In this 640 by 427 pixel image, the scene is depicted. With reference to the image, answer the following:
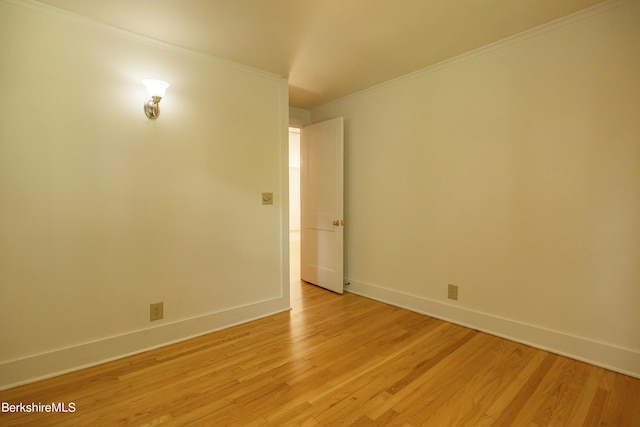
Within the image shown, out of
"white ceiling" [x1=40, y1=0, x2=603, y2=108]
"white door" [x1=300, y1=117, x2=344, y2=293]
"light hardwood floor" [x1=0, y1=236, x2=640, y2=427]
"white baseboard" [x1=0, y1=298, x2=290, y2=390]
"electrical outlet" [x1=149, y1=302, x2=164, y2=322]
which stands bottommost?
"light hardwood floor" [x1=0, y1=236, x2=640, y2=427]

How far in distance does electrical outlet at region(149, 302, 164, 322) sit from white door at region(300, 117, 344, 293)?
1.96 meters

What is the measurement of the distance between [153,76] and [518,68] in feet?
9.42

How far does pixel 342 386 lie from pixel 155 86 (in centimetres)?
244

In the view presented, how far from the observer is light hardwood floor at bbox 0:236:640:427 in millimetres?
1590

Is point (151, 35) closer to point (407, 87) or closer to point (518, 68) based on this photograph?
point (407, 87)

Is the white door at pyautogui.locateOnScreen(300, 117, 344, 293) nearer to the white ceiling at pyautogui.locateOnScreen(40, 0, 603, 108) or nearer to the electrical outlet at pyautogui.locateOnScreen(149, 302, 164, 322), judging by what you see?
the white ceiling at pyautogui.locateOnScreen(40, 0, 603, 108)

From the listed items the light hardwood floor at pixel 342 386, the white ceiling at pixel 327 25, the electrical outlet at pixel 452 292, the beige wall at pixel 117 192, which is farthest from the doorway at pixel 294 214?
the white ceiling at pixel 327 25

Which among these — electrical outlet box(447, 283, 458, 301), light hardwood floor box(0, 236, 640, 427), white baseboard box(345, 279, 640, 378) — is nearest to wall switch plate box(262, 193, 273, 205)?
light hardwood floor box(0, 236, 640, 427)

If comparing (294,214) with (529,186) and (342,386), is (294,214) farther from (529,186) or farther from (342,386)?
(342,386)

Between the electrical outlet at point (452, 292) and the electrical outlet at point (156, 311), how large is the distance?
8.37ft

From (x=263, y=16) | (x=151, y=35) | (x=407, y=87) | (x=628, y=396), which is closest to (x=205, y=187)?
(x=151, y=35)

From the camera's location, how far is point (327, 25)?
6.96 ft

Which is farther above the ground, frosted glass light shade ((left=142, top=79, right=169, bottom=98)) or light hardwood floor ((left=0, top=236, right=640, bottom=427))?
frosted glass light shade ((left=142, top=79, right=169, bottom=98))

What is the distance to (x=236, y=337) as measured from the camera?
2535mm
